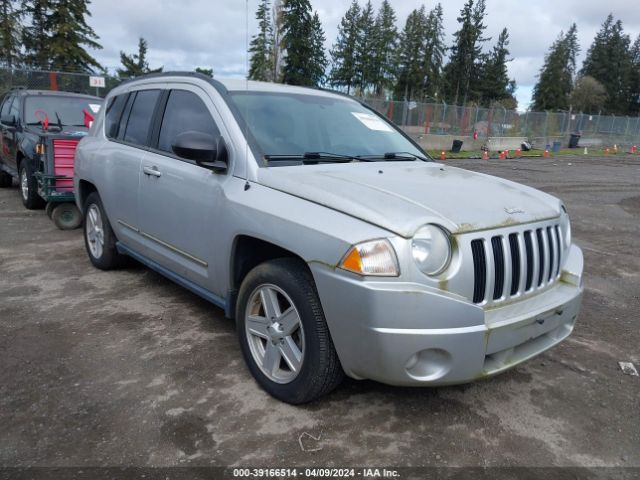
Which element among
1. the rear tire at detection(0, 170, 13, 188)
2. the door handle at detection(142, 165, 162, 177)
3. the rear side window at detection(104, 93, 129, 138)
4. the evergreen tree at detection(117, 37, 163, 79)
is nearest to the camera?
the door handle at detection(142, 165, 162, 177)

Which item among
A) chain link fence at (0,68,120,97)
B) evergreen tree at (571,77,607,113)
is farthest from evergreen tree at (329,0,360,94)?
chain link fence at (0,68,120,97)

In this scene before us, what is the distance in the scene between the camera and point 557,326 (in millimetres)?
2828

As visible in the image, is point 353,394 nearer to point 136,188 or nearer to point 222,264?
point 222,264

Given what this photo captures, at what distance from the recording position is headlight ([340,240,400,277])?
2268 millimetres

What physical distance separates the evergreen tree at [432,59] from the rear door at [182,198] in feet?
279

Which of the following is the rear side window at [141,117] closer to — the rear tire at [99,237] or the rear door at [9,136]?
the rear tire at [99,237]

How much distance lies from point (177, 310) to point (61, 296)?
1121mm

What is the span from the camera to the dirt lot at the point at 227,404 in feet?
8.01

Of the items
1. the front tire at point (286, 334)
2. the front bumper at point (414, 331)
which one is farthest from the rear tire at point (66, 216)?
the front bumper at point (414, 331)

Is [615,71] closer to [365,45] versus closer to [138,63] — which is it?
[365,45]

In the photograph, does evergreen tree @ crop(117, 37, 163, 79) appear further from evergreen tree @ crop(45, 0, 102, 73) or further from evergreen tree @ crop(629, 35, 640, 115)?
evergreen tree @ crop(629, 35, 640, 115)

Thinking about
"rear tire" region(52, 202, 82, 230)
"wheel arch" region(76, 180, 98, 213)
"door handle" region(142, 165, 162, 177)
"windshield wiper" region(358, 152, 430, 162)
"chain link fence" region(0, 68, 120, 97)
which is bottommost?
"rear tire" region(52, 202, 82, 230)

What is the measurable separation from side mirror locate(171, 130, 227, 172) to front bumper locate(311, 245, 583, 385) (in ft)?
3.56

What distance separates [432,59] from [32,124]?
83821mm
